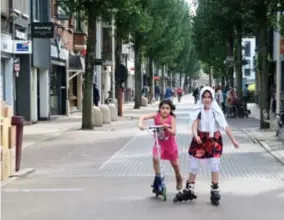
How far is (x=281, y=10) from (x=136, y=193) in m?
14.1

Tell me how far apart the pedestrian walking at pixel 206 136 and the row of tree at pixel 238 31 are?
13717mm

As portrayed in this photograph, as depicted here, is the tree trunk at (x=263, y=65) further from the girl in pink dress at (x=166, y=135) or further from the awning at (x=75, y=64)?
the awning at (x=75, y=64)

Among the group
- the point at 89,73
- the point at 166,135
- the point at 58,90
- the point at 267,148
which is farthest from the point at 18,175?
the point at 58,90

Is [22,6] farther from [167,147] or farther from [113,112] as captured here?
[167,147]

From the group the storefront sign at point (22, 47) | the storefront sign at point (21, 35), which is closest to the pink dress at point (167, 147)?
the storefront sign at point (22, 47)

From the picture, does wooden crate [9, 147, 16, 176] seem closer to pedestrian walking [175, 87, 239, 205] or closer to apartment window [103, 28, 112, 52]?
pedestrian walking [175, 87, 239, 205]

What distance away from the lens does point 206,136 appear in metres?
9.63

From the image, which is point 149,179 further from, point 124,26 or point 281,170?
point 124,26

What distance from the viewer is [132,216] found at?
863 cm

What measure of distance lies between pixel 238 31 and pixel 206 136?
29133 millimetres

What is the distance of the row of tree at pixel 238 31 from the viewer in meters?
25.0

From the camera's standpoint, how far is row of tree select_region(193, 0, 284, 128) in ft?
81.9

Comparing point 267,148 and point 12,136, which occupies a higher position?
point 12,136

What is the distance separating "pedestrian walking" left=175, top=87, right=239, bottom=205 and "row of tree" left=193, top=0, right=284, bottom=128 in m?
13.7
